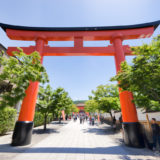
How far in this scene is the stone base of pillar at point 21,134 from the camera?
19.6 ft

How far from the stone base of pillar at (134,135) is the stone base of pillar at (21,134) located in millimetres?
6447

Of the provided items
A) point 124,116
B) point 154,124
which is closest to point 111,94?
point 124,116

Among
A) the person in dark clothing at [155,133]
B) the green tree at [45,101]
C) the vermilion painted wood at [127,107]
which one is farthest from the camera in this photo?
the green tree at [45,101]

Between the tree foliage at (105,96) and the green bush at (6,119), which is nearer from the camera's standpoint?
the green bush at (6,119)

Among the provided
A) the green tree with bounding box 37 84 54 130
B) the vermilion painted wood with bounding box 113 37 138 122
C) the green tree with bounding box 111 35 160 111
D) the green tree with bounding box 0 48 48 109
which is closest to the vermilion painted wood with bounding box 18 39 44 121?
the green tree with bounding box 0 48 48 109

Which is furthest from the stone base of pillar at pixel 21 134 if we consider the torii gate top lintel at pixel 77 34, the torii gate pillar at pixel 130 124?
the torii gate pillar at pixel 130 124

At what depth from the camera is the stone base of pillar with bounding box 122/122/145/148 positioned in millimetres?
5918

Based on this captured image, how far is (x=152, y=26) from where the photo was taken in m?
8.44

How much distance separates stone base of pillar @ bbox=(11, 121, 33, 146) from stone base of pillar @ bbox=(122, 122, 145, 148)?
6.45 meters

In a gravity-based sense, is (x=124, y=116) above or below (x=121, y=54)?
below

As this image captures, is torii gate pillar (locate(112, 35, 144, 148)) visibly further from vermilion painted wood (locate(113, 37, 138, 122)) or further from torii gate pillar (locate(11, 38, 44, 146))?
torii gate pillar (locate(11, 38, 44, 146))

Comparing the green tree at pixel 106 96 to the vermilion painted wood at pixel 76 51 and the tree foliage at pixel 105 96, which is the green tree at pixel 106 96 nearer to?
the tree foliage at pixel 105 96

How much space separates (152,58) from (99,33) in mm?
5436

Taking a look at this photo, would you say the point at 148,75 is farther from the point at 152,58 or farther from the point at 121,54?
the point at 121,54
